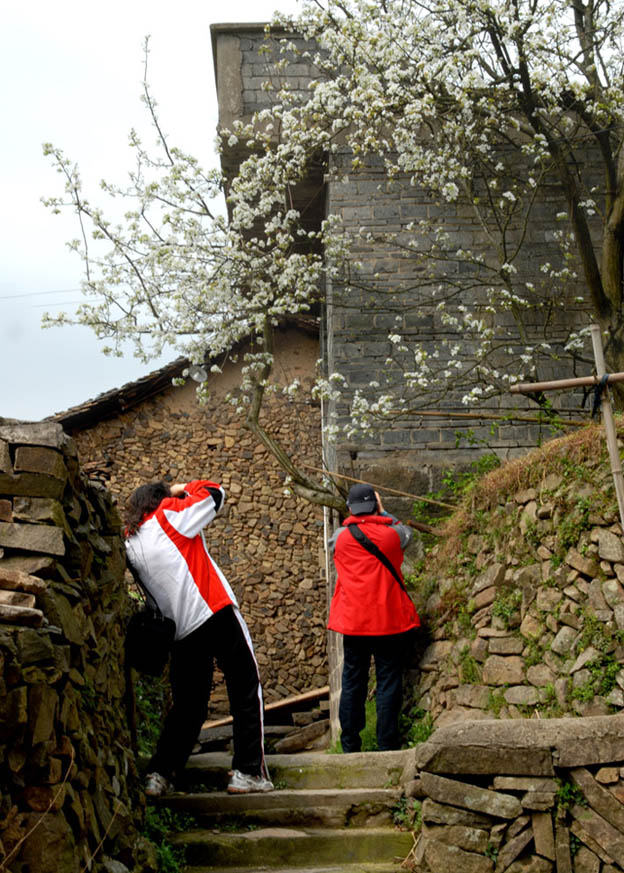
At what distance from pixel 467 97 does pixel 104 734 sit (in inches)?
267

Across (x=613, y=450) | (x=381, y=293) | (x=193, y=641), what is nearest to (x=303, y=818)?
(x=193, y=641)

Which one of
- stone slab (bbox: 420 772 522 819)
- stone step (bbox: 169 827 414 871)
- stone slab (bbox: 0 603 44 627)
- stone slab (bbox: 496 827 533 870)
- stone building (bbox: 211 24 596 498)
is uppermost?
stone building (bbox: 211 24 596 498)

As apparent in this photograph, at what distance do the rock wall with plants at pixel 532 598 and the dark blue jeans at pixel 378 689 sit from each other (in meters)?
0.41

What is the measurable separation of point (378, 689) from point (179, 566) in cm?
196

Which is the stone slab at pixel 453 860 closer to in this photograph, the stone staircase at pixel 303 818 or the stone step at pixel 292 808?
the stone staircase at pixel 303 818

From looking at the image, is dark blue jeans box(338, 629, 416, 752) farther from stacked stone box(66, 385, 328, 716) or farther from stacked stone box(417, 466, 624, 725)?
stacked stone box(66, 385, 328, 716)

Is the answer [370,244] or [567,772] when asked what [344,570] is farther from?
[370,244]

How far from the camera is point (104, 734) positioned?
4066mm

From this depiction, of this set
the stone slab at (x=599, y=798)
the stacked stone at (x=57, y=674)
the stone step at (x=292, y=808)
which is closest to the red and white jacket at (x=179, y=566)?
the stacked stone at (x=57, y=674)

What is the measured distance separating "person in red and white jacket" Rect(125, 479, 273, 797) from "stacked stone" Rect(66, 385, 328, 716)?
626 cm

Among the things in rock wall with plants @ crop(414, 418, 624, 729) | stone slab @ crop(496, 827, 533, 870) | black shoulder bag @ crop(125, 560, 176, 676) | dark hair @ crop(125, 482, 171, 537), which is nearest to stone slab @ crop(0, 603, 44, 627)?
black shoulder bag @ crop(125, 560, 176, 676)

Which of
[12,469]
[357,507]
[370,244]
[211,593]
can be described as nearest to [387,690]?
[357,507]

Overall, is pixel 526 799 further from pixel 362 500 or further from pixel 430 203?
pixel 430 203

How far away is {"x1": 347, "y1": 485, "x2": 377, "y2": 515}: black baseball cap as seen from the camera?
260 inches
